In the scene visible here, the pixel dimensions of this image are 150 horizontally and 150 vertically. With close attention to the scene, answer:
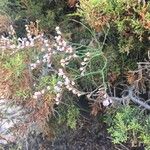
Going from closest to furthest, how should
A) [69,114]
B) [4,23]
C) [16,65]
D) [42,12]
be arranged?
[16,65], [69,114], [4,23], [42,12]

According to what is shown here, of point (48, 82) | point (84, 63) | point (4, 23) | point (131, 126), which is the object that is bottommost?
point (131, 126)

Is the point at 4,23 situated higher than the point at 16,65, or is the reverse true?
the point at 4,23

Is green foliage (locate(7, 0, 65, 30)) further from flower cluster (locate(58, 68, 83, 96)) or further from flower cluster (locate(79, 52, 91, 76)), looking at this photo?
flower cluster (locate(58, 68, 83, 96))

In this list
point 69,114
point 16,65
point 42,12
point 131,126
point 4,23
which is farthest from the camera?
point 42,12

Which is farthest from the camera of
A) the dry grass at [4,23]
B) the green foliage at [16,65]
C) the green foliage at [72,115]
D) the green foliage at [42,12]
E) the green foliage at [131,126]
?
the green foliage at [42,12]

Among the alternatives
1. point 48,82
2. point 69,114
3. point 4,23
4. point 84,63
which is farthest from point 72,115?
point 4,23

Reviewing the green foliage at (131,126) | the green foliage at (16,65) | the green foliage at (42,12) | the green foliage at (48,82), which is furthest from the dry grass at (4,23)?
the green foliage at (131,126)

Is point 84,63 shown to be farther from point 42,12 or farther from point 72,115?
Answer: point 42,12

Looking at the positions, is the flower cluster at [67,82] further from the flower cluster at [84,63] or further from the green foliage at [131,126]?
the green foliage at [131,126]

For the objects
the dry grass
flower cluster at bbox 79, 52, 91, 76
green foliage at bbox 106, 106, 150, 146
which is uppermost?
the dry grass

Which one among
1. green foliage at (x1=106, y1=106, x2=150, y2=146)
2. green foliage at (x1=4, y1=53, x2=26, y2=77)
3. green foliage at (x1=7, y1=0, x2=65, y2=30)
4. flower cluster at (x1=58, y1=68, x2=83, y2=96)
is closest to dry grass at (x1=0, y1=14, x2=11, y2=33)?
green foliage at (x1=7, y1=0, x2=65, y2=30)

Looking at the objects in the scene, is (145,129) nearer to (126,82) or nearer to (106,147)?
(126,82)
